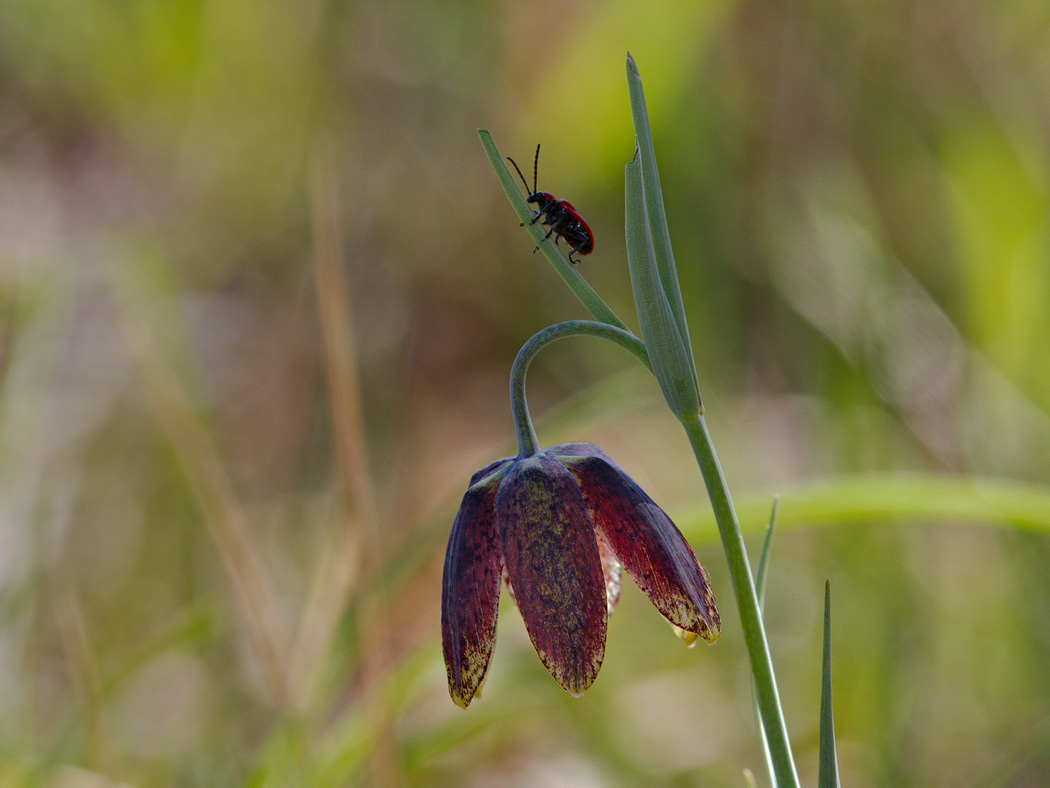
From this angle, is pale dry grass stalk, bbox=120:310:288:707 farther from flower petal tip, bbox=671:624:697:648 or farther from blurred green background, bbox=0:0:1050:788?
flower petal tip, bbox=671:624:697:648

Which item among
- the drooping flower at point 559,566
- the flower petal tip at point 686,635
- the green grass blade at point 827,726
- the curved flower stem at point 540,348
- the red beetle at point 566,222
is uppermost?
the red beetle at point 566,222

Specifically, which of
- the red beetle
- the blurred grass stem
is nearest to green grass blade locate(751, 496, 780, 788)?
the red beetle

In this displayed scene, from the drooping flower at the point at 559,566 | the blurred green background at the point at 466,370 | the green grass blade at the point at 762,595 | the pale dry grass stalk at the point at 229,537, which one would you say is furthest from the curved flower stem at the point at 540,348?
the pale dry grass stalk at the point at 229,537

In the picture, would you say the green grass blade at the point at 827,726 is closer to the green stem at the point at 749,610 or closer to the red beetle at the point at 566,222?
the green stem at the point at 749,610

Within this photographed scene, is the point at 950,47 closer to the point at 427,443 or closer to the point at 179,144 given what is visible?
the point at 427,443

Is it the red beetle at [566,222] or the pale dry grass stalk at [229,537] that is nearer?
the red beetle at [566,222]

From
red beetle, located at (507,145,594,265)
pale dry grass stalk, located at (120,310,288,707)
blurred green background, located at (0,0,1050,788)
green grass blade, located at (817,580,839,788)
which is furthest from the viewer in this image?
blurred green background, located at (0,0,1050,788)

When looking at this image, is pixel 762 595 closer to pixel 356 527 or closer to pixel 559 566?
pixel 559 566
